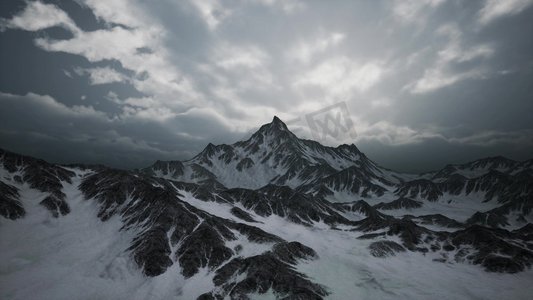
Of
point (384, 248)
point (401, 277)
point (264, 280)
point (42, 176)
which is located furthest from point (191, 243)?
point (42, 176)

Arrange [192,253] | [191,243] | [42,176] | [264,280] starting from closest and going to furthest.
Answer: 1. [264,280]
2. [192,253]
3. [191,243]
4. [42,176]

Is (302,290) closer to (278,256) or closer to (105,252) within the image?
(278,256)

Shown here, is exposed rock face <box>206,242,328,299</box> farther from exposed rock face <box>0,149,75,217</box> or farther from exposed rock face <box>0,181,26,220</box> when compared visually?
exposed rock face <box>0,181,26,220</box>

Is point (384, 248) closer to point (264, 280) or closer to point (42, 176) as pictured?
point (264, 280)

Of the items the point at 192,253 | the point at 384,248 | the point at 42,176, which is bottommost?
the point at 192,253

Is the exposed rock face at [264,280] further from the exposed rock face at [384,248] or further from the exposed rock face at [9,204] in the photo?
the exposed rock face at [9,204]

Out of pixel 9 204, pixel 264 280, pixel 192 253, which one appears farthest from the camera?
pixel 9 204

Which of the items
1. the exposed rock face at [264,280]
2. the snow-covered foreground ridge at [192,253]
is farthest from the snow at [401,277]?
the exposed rock face at [264,280]

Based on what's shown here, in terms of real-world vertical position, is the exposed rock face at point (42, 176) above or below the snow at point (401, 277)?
above

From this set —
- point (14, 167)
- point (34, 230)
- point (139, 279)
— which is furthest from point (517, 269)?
point (14, 167)

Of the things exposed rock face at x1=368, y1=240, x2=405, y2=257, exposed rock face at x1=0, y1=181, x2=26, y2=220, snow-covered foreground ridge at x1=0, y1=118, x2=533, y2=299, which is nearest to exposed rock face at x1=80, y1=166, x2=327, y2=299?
snow-covered foreground ridge at x1=0, y1=118, x2=533, y2=299

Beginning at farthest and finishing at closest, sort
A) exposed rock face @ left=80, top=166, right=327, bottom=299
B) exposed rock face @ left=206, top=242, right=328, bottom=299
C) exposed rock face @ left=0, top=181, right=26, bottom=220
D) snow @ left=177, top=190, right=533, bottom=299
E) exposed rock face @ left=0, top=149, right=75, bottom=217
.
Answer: exposed rock face @ left=0, top=149, right=75, bottom=217 → exposed rock face @ left=0, top=181, right=26, bottom=220 → snow @ left=177, top=190, right=533, bottom=299 → exposed rock face @ left=80, top=166, right=327, bottom=299 → exposed rock face @ left=206, top=242, right=328, bottom=299
